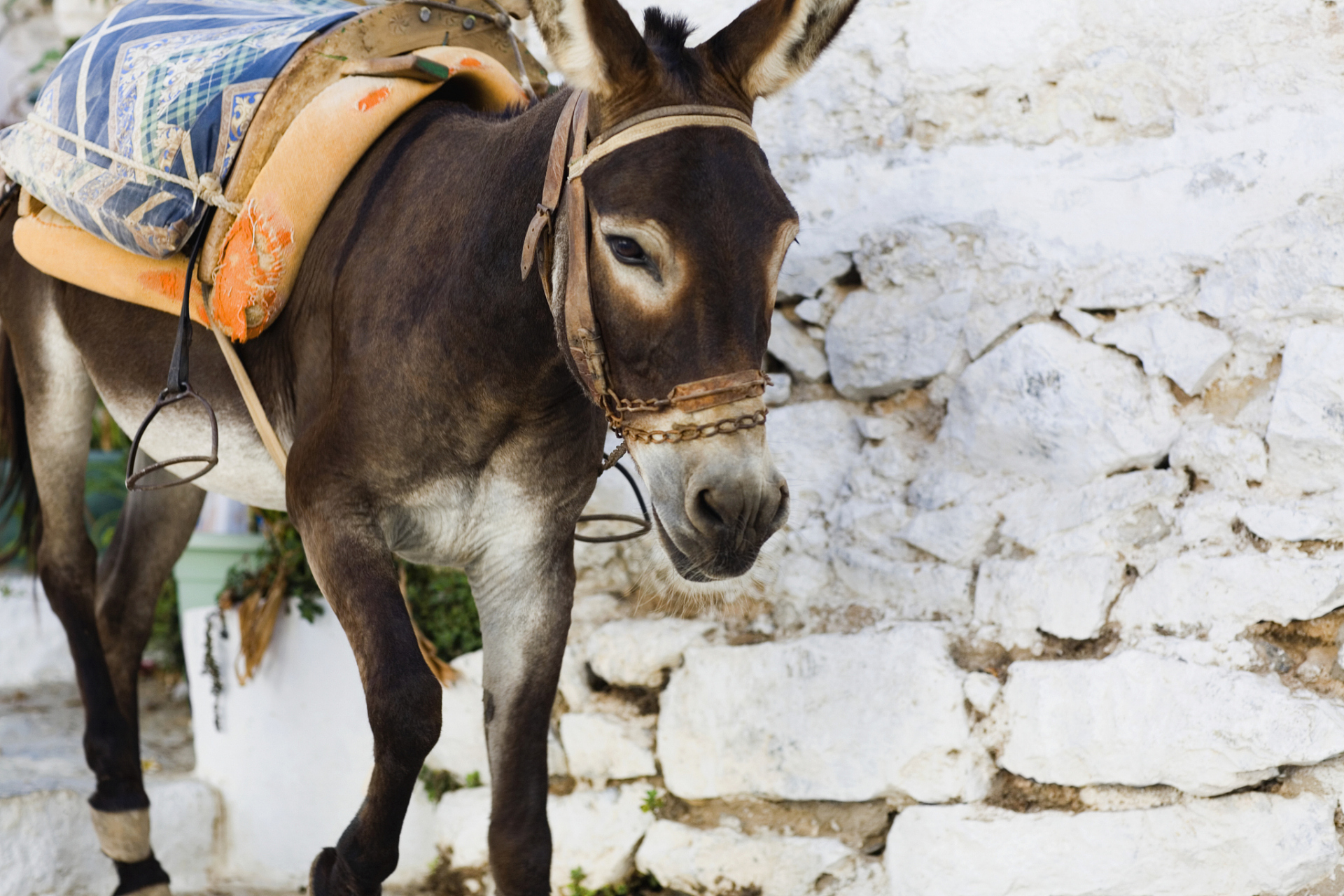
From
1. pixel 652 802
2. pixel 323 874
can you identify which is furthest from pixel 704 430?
pixel 652 802

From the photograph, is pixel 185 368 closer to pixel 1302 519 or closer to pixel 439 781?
pixel 439 781

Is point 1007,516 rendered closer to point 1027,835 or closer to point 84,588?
point 1027,835

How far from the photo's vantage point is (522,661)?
81.4 inches

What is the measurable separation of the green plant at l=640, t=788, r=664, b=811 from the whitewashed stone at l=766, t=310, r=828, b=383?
1.04m

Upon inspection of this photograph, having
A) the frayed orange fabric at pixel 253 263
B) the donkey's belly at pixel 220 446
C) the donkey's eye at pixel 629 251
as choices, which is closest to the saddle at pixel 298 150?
the frayed orange fabric at pixel 253 263

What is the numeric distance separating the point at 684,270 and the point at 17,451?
7.68 feet

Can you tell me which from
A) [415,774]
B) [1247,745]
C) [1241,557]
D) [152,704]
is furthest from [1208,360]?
[152,704]

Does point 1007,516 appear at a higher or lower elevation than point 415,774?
higher

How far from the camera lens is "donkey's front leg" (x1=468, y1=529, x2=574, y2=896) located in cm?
202

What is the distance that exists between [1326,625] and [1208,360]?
1.78 ft

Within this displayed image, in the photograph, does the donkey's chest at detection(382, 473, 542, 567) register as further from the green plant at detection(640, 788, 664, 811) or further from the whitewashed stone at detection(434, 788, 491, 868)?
the whitewashed stone at detection(434, 788, 491, 868)

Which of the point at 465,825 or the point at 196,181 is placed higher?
the point at 196,181

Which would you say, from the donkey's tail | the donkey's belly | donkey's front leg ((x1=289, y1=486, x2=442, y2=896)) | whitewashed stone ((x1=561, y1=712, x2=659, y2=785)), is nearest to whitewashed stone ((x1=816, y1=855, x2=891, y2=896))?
whitewashed stone ((x1=561, y1=712, x2=659, y2=785))

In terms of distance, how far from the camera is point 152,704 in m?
4.02
